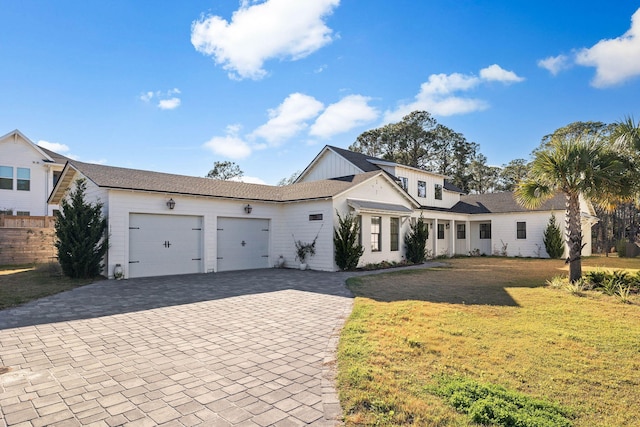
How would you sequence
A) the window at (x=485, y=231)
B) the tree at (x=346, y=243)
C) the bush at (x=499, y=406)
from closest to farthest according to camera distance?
the bush at (x=499, y=406) < the tree at (x=346, y=243) < the window at (x=485, y=231)

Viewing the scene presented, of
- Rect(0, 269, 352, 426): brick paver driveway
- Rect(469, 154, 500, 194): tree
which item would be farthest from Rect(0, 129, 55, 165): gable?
Rect(469, 154, 500, 194): tree

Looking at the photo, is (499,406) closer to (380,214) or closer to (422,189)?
(380,214)

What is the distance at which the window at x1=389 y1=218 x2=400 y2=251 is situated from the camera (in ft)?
56.7

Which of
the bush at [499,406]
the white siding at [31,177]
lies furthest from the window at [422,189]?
the white siding at [31,177]

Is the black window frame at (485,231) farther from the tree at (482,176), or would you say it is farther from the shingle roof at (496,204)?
the tree at (482,176)

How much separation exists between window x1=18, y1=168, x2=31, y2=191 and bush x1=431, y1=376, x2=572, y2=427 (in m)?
27.1

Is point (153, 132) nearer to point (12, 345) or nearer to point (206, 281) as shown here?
point (206, 281)

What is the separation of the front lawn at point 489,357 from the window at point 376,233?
294 inches

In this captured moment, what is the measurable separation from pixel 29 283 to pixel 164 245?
4017mm

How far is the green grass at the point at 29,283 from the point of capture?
8.35 m

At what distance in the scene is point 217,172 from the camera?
145 ft

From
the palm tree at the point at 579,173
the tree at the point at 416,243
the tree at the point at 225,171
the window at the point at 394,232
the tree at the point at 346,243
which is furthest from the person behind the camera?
the tree at the point at 225,171

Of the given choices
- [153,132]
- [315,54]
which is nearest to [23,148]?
[153,132]

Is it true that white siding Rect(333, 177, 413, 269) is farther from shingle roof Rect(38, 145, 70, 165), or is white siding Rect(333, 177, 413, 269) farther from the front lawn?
shingle roof Rect(38, 145, 70, 165)
